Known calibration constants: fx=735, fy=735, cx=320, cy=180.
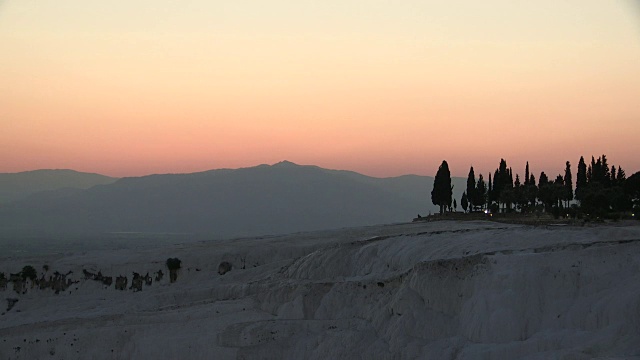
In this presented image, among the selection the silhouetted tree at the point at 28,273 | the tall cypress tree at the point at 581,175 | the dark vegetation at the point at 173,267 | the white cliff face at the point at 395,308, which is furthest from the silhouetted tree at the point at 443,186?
the silhouetted tree at the point at 28,273

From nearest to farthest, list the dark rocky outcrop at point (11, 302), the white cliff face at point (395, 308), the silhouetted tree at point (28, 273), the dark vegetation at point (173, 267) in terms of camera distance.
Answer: the white cliff face at point (395, 308) < the dark rocky outcrop at point (11, 302) < the dark vegetation at point (173, 267) < the silhouetted tree at point (28, 273)

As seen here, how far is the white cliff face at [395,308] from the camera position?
28203 millimetres

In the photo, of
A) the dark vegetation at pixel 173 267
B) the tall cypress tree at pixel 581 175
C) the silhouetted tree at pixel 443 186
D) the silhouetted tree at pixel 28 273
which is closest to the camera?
the dark vegetation at pixel 173 267

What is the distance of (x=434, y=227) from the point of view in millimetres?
70938

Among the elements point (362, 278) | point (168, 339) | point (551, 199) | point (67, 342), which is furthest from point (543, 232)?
point (551, 199)

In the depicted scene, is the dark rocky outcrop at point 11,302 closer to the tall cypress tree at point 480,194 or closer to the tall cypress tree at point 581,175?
the tall cypress tree at point 480,194

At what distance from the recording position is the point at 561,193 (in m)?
84.6

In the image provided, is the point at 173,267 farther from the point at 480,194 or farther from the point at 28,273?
the point at 480,194

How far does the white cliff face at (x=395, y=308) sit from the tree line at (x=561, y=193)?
29498mm

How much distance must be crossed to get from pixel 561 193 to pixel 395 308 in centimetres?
5586

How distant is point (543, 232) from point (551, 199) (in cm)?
4572

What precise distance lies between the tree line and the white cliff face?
29498 mm

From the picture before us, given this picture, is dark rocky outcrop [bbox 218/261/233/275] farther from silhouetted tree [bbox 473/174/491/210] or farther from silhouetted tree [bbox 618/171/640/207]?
silhouetted tree [bbox 473/174/491/210]

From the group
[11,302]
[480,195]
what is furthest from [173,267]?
[480,195]
